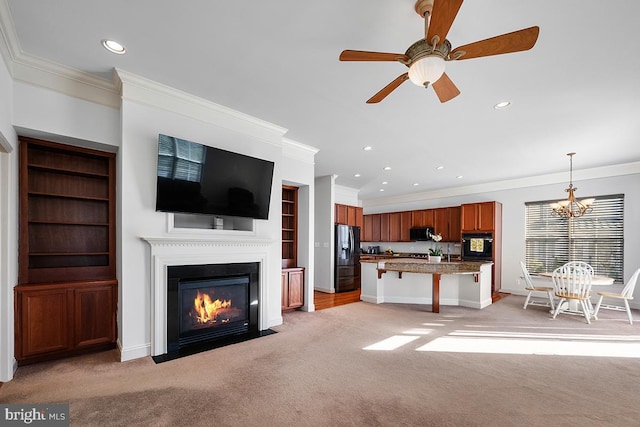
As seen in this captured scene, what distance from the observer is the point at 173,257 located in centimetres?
315

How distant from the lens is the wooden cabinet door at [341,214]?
745cm

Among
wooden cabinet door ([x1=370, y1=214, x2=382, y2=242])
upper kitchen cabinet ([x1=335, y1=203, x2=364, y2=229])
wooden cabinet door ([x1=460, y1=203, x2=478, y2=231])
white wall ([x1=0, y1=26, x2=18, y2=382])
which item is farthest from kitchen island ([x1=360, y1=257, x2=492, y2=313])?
white wall ([x1=0, y1=26, x2=18, y2=382])

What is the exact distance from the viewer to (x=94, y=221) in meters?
3.35

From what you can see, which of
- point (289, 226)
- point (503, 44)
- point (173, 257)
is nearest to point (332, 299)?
point (289, 226)

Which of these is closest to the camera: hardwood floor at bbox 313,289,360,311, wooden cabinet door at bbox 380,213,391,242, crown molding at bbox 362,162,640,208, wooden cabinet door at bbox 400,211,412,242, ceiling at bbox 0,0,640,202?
ceiling at bbox 0,0,640,202

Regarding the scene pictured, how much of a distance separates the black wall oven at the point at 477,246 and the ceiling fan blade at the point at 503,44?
6.37 metres

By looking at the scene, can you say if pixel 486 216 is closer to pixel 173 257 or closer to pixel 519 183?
pixel 519 183

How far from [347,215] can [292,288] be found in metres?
3.21

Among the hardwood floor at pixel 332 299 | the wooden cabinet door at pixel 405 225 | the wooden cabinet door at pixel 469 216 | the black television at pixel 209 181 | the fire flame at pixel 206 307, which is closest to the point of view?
the black television at pixel 209 181

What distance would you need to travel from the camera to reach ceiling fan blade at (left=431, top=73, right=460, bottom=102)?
2083mm

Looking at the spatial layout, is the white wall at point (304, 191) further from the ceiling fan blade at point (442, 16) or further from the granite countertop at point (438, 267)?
the ceiling fan blade at point (442, 16)

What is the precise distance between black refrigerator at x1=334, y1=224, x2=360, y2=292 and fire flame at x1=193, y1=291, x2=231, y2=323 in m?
3.59

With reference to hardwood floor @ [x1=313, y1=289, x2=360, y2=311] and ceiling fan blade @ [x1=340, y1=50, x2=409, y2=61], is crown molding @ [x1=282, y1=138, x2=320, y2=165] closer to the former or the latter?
hardwood floor @ [x1=313, y1=289, x2=360, y2=311]

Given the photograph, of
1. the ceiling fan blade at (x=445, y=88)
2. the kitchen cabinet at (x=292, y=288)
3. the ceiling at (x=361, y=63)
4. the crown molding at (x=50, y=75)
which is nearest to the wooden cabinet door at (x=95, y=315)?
the crown molding at (x=50, y=75)
